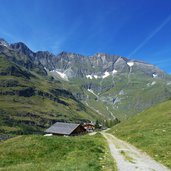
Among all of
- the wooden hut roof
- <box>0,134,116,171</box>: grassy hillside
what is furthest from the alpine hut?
<box>0,134,116,171</box>: grassy hillside

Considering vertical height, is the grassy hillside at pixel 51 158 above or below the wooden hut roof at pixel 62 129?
below

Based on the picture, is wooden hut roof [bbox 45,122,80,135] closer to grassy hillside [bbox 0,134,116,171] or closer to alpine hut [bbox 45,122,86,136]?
alpine hut [bbox 45,122,86,136]

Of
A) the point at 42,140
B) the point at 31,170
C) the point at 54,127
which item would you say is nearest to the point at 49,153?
the point at 42,140

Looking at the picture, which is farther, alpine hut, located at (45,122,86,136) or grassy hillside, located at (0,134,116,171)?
alpine hut, located at (45,122,86,136)

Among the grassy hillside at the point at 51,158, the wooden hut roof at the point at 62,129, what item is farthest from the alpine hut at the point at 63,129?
the grassy hillside at the point at 51,158

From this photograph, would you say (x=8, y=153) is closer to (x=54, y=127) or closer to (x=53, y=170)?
(x=53, y=170)

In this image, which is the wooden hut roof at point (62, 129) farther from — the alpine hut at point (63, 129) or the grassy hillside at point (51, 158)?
the grassy hillside at point (51, 158)

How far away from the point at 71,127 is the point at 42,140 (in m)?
95.3

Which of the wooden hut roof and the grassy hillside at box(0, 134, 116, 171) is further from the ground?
the wooden hut roof

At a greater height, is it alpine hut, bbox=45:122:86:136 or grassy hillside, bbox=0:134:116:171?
alpine hut, bbox=45:122:86:136

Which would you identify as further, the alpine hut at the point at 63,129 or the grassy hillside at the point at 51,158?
the alpine hut at the point at 63,129

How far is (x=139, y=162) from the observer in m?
30.2

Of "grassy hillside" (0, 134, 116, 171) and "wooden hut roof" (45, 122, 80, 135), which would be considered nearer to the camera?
"grassy hillside" (0, 134, 116, 171)

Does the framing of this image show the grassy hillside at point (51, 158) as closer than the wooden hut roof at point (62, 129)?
Yes
